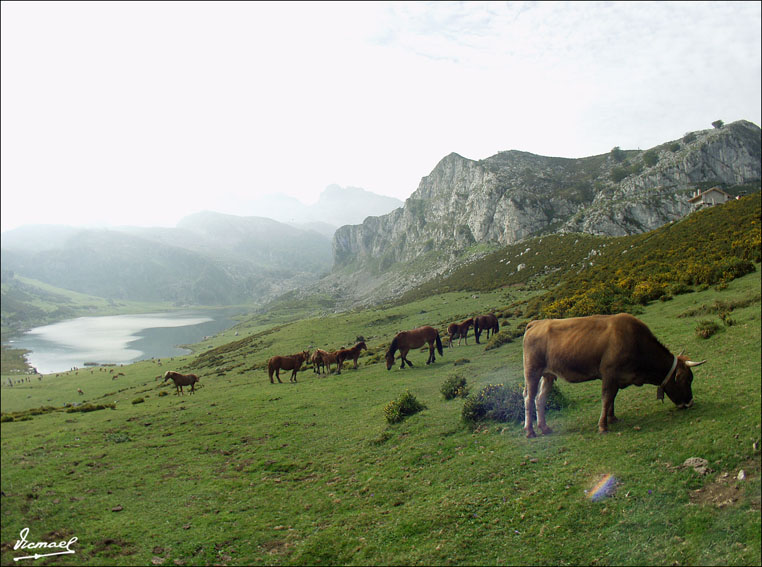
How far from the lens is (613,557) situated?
212 inches

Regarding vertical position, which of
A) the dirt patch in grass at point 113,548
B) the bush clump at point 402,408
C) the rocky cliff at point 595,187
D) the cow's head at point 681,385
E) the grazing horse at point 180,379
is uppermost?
the rocky cliff at point 595,187

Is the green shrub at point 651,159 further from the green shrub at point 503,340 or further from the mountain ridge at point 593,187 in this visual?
the green shrub at point 503,340

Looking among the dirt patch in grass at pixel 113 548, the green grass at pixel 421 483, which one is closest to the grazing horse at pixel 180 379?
the green grass at pixel 421 483

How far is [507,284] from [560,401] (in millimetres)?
58987

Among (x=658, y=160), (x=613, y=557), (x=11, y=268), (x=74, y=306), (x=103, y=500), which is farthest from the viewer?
(x=658, y=160)

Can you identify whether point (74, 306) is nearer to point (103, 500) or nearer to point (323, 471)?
point (103, 500)

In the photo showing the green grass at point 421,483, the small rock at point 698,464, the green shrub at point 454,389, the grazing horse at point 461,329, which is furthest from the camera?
the grazing horse at point 461,329

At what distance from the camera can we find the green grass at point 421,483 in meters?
5.73

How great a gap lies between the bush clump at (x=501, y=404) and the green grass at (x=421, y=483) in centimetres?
44

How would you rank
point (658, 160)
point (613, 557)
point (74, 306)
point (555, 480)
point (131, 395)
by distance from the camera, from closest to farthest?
point (613, 557)
point (555, 480)
point (74, 306)
point (131, 395)
point (658, 160)

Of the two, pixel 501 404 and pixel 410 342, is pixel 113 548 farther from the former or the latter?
pixel 410 342

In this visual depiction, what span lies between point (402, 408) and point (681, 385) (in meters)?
8.83

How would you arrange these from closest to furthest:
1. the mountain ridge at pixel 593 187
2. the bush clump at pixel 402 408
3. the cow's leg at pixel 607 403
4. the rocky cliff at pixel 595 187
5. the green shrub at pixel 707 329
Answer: the cow's leg at pixel 607 403, the green shrub at pixel 707 329, the bush clump at pixel 402 408, the rocky cliff at pixel 595 187, the mountain ridge at pixel 593 187

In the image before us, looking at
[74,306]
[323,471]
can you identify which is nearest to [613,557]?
[323,471]
